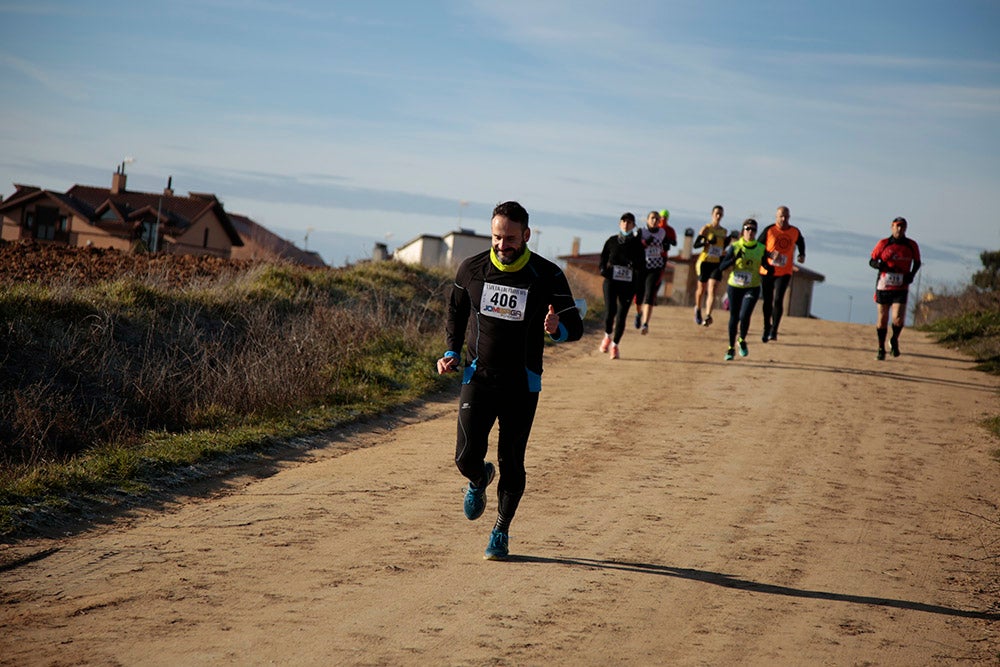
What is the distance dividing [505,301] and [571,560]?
1836 mm

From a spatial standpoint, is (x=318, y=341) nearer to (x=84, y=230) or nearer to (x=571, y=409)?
(x=571, y=409)

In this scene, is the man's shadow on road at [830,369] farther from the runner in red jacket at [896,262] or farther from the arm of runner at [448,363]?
the arm of runner at [448,363]

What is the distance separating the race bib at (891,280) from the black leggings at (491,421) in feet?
36.5

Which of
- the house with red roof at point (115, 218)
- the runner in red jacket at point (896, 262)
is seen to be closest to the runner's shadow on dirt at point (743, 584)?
the runner in red jacket at point (896, 262)

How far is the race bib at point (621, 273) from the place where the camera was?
52.7 feet

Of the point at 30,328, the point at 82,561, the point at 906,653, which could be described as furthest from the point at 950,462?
the point at 30,328

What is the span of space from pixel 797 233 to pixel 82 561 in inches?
→ 526

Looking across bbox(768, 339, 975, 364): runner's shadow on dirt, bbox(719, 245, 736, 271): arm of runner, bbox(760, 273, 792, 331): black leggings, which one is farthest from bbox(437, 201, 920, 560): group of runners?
bbox(768, 339, 975, 364): runner's shadow on dirt

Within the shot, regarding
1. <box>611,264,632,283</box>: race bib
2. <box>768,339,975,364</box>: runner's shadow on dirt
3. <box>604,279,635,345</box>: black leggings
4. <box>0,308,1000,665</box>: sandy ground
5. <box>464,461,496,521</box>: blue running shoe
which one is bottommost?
<box>0,308,1000,665</box>: sandy ground

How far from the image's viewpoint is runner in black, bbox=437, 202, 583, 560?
22.3ft

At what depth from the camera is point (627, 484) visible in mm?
9672

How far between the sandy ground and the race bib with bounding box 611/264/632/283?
3.53 meters

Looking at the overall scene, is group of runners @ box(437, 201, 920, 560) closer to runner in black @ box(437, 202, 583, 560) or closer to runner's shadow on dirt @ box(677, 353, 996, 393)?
runner in black @ box(437, 202, 583, 560)

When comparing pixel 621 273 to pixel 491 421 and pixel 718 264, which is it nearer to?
pixel 718 264
